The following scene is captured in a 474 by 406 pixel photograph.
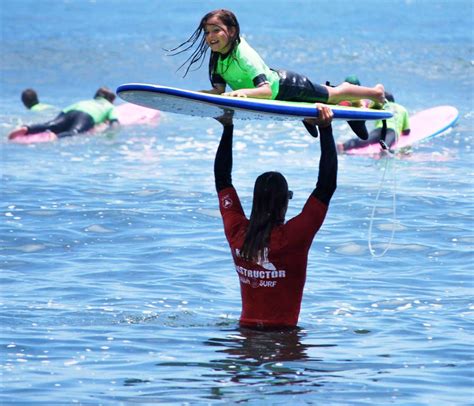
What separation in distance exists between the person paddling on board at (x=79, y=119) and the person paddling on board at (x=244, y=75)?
35.4 feet

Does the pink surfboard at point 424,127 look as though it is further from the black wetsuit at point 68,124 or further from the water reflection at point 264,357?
the water reflection at point 264,357

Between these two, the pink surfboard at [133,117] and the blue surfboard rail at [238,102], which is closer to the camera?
→ the blue surfboard rail at [238,102]

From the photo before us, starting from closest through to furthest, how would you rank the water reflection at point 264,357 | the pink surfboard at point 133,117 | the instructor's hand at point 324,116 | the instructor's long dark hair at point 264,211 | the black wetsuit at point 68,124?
the water reflection at point 264,357 → the instructor's long dark hair at point 264,211 → the instructor's hand at point 324,116 → the black wetsuit at point 68,124 → the pink surfboard at point 133,117

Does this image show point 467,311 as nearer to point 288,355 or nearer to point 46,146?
point 288,355

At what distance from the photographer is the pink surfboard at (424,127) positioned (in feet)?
56.0

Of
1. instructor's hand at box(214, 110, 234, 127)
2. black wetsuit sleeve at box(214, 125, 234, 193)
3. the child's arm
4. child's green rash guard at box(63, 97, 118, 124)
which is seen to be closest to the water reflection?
black wetsuit sleeve at box(214, 125, 234, 193)

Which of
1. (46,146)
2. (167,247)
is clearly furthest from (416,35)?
(167,247)

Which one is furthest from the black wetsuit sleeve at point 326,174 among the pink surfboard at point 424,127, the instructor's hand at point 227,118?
the pink surfboard at point 424,127

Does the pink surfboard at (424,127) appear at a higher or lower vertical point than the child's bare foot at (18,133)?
higher

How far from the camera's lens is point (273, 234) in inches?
259

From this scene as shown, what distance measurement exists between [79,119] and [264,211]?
13157mm

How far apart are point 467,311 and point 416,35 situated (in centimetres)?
2962

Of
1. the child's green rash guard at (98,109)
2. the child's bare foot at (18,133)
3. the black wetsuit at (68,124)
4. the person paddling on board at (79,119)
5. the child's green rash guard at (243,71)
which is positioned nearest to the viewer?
the child's green rash guard at (243,71)

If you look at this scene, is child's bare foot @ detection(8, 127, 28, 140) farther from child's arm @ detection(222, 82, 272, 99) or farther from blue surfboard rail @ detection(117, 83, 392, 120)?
blue surfboard rail @ detection(117, 83, 392, 120)
